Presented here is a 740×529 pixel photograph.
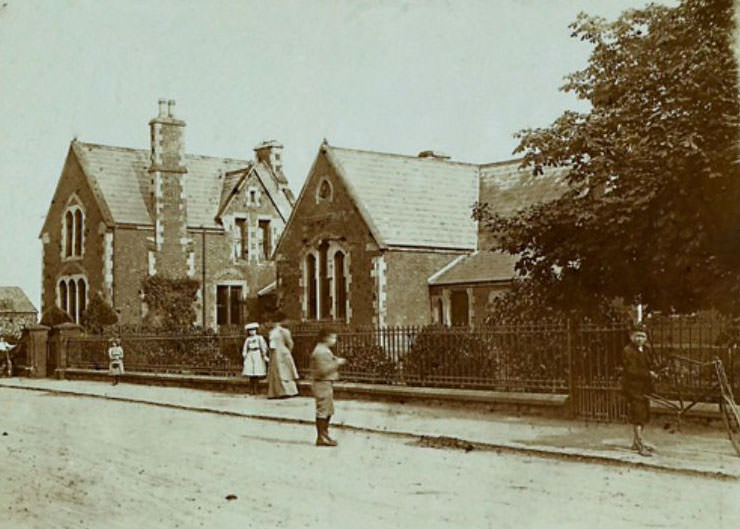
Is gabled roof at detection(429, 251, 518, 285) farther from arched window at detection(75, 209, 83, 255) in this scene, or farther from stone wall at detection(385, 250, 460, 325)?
arched window at detection(75, 209, 83, 255)

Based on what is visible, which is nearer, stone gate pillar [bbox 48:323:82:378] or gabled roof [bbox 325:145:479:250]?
stone gate pillar [bbox 48:323:82:378]

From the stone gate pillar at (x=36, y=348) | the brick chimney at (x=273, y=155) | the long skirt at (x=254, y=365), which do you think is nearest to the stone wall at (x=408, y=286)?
the long skirt at (x=254, y=365)

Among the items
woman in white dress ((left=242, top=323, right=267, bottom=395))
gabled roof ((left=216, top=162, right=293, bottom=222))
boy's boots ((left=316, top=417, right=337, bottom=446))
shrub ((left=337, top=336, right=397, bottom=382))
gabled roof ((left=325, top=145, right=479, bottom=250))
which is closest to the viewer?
boy's boots ((left=316, top=417, right=337, bottom=446))

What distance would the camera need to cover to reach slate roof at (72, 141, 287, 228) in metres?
43.6

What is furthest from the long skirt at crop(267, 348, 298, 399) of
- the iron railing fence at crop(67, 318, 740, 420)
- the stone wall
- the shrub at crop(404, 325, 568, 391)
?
the stone wall

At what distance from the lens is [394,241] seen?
3422 cm

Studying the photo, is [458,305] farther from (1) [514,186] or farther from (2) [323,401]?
(2) [323,401]

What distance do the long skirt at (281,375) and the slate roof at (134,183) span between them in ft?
74.0

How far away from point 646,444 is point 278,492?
16.7ft

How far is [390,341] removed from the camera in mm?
20297

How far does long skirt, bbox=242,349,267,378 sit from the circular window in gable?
13654 mm

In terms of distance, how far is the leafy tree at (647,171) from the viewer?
13.1 m

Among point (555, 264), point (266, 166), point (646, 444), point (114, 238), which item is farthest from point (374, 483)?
point (266, 166)

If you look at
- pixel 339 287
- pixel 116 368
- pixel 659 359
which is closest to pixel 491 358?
pixel 659 359
